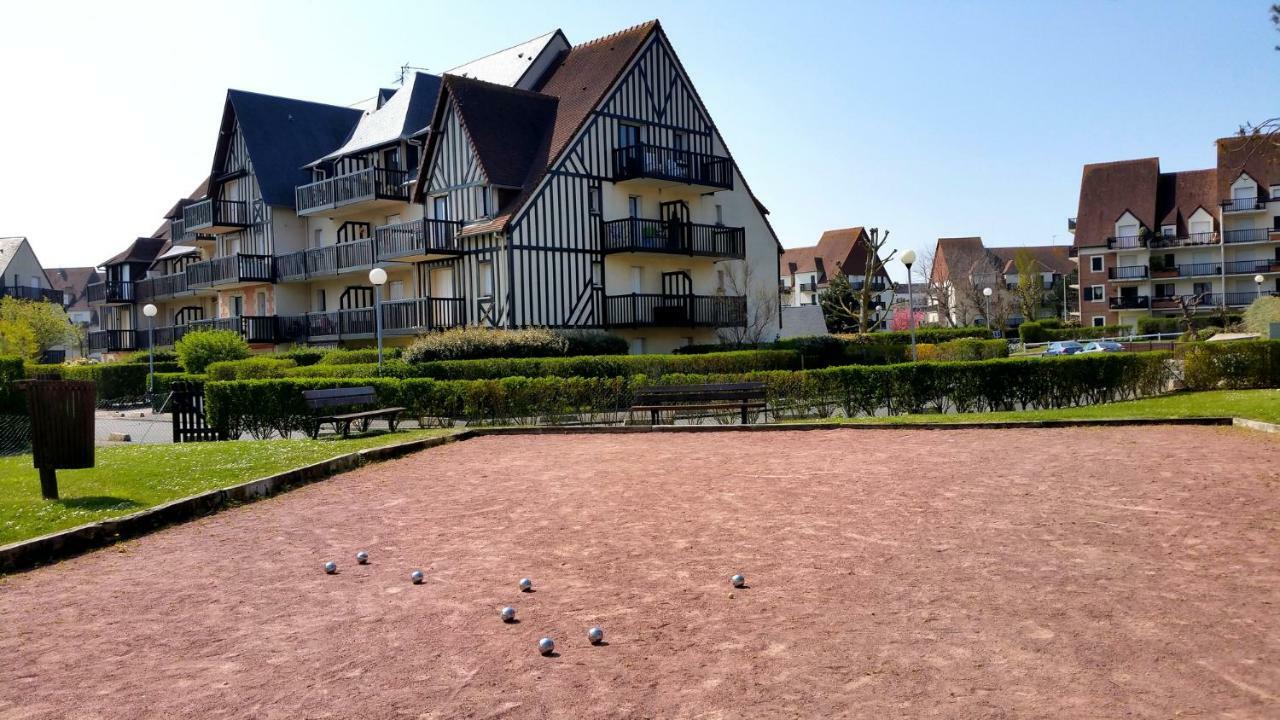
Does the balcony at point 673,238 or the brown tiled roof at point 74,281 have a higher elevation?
the brown tiled roof at point 74,281

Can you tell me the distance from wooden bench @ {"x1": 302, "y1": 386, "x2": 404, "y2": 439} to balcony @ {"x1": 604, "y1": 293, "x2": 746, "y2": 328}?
53.7 ft

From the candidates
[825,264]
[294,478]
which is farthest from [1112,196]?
[294,478]

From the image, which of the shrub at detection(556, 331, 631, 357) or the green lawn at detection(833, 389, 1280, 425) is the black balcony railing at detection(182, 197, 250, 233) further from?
the green lawn at detection(833, 389, 1280, 425)

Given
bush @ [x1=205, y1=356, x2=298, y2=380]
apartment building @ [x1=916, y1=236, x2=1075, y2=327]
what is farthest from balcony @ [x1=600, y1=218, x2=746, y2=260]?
apartment building @ [x1=916, y1=236, x2=1075, y2=327]

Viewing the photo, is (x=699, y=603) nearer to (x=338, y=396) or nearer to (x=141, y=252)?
(x=338, y=396)

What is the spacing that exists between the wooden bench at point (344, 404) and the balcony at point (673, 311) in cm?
1636

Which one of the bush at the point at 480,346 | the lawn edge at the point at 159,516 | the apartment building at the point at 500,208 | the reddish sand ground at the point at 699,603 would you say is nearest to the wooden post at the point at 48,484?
the lawn edge at the point at 159,516

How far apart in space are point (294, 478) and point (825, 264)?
87.3 metres

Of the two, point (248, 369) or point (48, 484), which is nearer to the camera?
point (48, 484)

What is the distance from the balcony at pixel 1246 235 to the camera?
238 ft

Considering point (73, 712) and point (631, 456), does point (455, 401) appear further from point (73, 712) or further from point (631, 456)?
point (73, 712)

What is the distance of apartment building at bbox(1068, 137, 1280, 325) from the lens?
72500mm

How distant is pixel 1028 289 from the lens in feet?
255

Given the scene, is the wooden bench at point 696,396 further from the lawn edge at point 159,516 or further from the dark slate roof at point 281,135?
the dark slate roof at point 281,135
